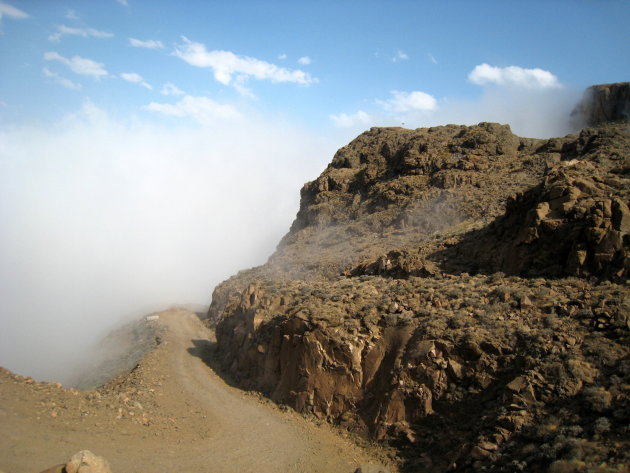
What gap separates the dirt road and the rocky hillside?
1.18m

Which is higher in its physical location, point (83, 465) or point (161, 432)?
point (83, 465)

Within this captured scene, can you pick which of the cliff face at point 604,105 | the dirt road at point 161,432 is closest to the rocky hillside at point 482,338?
the dirt road at point 161,432

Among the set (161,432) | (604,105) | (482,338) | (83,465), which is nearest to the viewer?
(83,465)

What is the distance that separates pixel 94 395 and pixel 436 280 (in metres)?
14.3

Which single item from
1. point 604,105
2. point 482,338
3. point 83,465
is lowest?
point 83,465

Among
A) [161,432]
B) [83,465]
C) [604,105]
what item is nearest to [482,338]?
[83,465]

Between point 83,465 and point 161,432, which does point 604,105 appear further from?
point 83,465

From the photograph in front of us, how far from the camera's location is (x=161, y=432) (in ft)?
49.1

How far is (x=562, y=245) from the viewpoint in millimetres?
15594

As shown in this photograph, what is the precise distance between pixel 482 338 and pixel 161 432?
37.0 feet

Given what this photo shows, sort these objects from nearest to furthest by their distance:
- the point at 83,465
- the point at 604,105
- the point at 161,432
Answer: the point at 83,465, the point at 161,432, the point at 604,105

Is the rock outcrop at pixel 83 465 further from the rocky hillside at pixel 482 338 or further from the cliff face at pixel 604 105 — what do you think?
the cliff face at pixel 604 105

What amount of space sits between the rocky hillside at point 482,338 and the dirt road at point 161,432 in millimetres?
1179

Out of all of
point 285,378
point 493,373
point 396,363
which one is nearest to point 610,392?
point 493,373
